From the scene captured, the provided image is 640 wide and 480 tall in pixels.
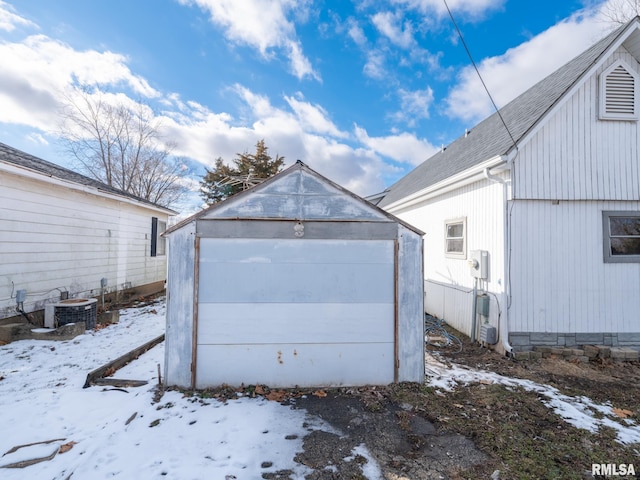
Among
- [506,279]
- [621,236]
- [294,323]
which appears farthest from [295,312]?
[621,236]

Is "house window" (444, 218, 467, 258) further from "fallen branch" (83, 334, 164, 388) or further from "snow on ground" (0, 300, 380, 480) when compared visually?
"fallen branch" (83, 334, 164, 388)

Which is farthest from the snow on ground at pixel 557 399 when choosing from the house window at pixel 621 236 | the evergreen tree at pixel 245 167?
the evergreen tree at pixel 245 167

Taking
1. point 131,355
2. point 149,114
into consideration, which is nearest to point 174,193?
point 149,114

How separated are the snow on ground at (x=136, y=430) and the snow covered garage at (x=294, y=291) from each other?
60 cm

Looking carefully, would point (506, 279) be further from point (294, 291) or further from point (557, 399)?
point (294, 291)

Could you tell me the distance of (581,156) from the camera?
5773 millimetres

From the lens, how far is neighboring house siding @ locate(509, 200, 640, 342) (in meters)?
5.70

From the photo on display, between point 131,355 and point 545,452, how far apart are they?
6.20 meters

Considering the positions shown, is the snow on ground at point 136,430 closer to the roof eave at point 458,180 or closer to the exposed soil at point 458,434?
the exposed soil at point 458,434

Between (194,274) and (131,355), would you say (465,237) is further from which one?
(131,355)

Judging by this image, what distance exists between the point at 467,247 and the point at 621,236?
2823 mm

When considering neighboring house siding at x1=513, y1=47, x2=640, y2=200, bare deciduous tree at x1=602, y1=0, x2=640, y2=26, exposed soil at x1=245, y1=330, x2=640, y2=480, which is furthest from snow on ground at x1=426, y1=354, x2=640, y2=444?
bare deciduous tree at x1=602, y1=0, x2=640, y2=26

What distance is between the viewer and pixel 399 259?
431 cm

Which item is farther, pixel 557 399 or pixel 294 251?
pixel 294 251
